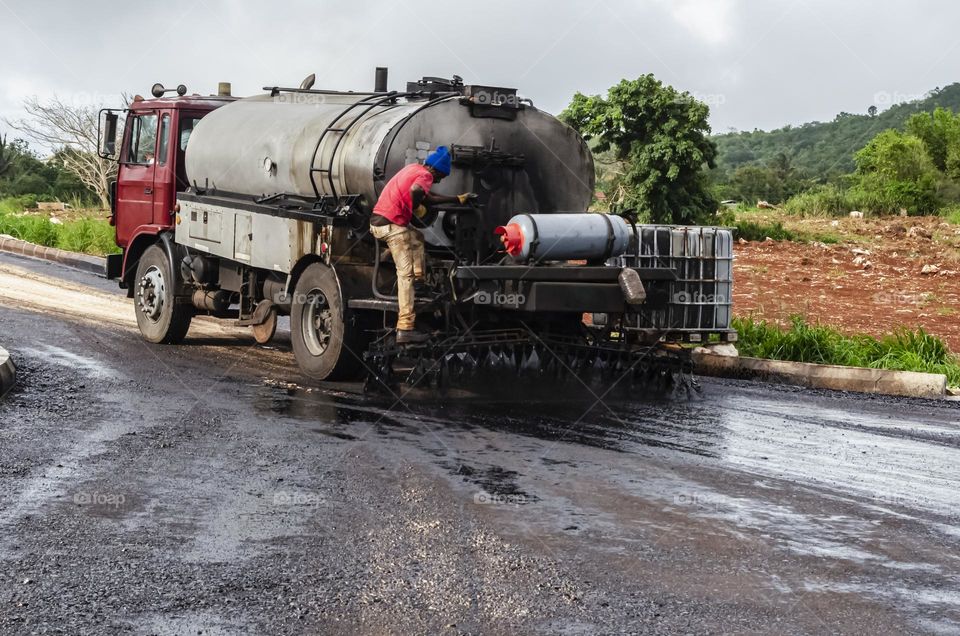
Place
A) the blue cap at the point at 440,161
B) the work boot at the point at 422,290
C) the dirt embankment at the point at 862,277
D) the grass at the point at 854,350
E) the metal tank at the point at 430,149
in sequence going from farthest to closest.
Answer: the dirt embankment at the point at 862,277 < the grass at the point at 854,350 < the metal tank at the point at 430,149 < the work boot at the point at 422,290 < the blue cap at the point at 440,161

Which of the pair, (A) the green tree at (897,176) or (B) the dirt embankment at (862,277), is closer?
(B) the dirt embankment at (862,277)

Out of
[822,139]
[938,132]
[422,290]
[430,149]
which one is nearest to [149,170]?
[430,149]

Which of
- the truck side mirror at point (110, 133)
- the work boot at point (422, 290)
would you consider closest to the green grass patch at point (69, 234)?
the truck side mirror at point (110, 133)

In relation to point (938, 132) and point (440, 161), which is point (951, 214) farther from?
point (440, 161)

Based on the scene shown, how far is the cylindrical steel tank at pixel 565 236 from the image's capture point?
9672mm

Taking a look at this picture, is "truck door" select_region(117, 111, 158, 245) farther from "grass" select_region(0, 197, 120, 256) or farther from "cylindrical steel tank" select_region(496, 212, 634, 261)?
"grass" select_region(0, 197, 120, 256)

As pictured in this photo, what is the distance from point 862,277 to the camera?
23.9 metres

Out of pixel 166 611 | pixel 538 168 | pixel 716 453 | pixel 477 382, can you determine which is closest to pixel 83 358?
pixel 477 382

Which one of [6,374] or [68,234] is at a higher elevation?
[68,234]

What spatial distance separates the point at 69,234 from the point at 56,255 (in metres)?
1.80

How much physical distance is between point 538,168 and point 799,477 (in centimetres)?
427

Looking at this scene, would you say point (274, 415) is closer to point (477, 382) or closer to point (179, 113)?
point (477, 382)

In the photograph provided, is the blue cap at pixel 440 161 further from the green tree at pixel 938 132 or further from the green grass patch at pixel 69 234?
the green tree at pixel 938 132

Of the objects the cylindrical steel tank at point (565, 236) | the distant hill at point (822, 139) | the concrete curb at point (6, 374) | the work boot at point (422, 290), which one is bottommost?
the concrete curb at point (6, 374)
